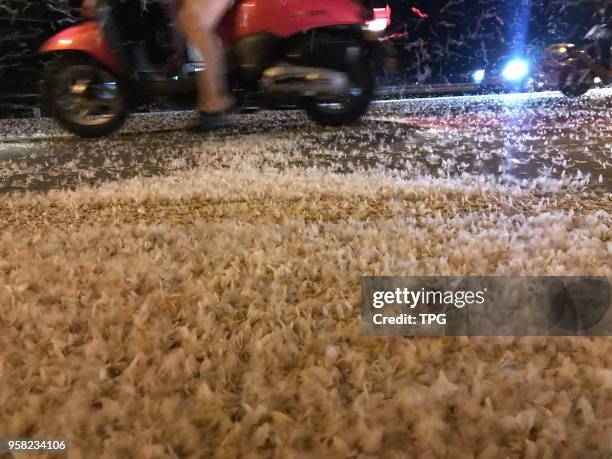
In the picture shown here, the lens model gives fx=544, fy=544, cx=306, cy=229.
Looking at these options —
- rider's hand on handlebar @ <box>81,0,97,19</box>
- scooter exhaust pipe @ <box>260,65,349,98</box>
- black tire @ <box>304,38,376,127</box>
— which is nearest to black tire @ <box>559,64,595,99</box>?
black tire @ <box>304,38,376,127</box>

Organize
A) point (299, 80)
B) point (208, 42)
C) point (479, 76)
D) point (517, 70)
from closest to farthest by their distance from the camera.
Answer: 1. point (208, 42)
2. point (299, 80)
3. point (517, 70)
4. point (479, 76)

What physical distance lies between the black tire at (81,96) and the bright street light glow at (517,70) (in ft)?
23.6

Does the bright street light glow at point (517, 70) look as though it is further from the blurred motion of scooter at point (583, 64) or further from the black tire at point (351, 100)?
the black tire at point (351, 100)

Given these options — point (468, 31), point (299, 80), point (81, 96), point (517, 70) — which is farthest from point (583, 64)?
point (81, 96)

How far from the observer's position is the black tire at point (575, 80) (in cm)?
773

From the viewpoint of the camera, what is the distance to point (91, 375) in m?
1.18

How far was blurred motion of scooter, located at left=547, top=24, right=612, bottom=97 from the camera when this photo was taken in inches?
305

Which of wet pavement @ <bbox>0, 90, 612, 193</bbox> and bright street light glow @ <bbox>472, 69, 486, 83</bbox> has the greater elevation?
wet pavement @ <bbox>0, 90, 612, 193</bbox>

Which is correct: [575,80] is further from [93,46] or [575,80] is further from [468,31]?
[93,46]

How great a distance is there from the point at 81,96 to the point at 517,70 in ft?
24.6

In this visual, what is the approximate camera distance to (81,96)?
480 centimetres

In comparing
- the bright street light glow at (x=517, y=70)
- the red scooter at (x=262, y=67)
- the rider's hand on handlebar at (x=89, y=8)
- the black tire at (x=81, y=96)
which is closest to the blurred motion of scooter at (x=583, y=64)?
the bright street light glow at (x=517, y=70)

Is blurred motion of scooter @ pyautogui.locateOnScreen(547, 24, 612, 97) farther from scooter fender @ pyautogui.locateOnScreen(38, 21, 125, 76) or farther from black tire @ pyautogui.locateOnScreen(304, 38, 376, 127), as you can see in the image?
scooter fender @ pyautogui.locateOnScreen(38, 21, 125, 76)

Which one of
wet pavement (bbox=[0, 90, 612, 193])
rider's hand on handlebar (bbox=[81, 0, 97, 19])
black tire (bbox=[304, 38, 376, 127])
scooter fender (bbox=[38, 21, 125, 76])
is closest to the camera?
wet pavement (bbox=[0, 90, 612, 193])
